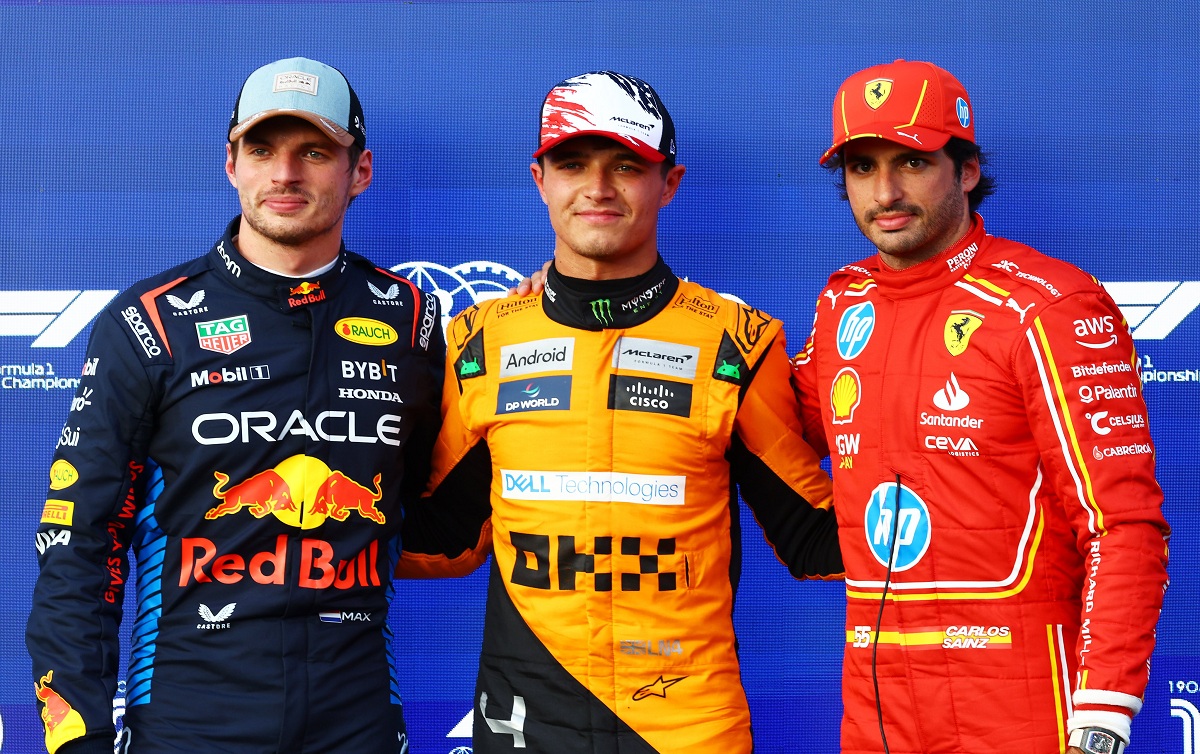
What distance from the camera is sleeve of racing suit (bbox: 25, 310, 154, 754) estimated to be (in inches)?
72.1

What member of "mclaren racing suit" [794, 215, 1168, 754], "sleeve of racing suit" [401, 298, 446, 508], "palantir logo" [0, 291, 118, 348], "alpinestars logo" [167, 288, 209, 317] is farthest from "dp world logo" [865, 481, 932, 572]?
"palantir logo" [0, 291, 118, 348]

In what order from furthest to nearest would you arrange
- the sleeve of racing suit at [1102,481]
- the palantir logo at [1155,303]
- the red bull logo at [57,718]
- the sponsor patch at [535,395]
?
the palantir logo at [1155,303], the sponsor patch at [535,395], the red bull logo at [57,718], the sleeve of racing suit at [1102,481]

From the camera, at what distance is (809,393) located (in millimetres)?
2178

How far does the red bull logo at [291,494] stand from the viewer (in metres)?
1.97

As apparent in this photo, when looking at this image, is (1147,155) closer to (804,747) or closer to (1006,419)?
(1006,419)

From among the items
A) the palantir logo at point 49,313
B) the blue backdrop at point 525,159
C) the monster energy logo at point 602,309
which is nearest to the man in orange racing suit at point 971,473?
the monster energy logo at point 602,309

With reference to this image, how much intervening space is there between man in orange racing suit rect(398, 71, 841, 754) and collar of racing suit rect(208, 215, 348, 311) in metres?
0.31

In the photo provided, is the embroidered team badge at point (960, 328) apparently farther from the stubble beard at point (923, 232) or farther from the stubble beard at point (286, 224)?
the stubble beard at point (286, 224)

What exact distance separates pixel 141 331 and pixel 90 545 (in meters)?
0.39

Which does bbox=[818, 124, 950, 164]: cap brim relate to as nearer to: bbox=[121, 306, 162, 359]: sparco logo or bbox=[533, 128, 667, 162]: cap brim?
bbox=[533, 128, 667, 162]: cap brim

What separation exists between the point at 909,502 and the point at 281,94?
136 centimetres

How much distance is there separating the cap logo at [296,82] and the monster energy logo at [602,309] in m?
0.67

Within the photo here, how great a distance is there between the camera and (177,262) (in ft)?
9.21

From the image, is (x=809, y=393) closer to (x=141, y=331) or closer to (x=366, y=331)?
(x=366, y=331)
